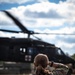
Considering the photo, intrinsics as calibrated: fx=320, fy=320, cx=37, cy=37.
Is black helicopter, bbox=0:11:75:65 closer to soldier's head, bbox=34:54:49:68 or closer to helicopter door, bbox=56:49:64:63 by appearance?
helicopter door, bbox=56:49:64:63

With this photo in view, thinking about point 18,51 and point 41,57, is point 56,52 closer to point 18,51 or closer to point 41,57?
point 18,51

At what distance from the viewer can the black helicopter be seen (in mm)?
20406

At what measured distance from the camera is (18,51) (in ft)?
68.1

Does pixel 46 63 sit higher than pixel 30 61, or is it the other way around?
pixel 46 63

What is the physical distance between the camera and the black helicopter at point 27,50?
20406 millimetres

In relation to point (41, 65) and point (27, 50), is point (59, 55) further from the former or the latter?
point (41, 65)

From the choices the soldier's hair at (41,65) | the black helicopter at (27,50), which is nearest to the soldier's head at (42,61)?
the soldier's hair at (41,65)

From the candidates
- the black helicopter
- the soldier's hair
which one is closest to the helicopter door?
the black helicopter

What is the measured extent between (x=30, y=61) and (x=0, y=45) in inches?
87.1

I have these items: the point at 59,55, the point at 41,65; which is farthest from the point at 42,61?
the point at 59,55

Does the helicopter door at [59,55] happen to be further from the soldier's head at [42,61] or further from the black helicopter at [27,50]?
the soldier's head at [42,61]

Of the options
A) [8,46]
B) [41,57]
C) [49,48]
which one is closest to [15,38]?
[8,46]

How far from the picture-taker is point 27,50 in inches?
819

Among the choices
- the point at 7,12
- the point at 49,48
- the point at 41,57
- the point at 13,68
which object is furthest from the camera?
the point at 49,48
